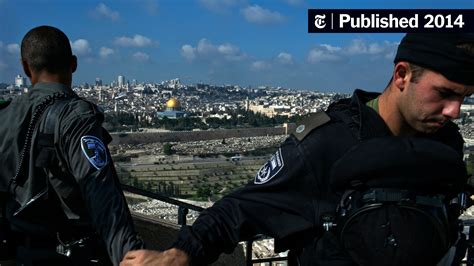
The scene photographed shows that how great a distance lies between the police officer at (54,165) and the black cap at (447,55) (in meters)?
0.95

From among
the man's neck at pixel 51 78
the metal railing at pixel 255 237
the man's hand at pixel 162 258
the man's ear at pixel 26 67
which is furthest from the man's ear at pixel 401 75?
the man's ear at pixel 26 67

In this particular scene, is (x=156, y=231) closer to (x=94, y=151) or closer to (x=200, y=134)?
(x=94, y=151)

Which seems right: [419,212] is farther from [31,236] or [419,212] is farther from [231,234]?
[31,236]

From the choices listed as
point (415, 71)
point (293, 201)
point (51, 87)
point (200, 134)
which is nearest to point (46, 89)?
point (51, 87)

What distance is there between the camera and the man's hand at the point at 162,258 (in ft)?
4.83

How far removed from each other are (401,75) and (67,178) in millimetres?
1120

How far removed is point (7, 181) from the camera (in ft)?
Result: 6.95

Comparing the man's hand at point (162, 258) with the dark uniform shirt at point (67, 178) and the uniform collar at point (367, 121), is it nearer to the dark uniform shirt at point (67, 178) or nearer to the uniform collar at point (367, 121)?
the dark uniform shirt at point (67, 178)

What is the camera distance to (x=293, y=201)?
1.60m

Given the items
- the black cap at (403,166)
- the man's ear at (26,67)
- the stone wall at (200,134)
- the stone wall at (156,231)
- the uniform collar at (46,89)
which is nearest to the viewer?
the black cap at (403,166)

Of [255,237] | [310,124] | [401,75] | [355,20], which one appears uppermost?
[355,20]

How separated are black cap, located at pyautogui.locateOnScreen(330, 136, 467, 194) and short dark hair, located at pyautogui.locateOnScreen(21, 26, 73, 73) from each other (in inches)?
48.3

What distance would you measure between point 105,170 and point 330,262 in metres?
0.77

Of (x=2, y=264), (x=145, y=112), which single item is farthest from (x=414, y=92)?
(x=145, y=112)
